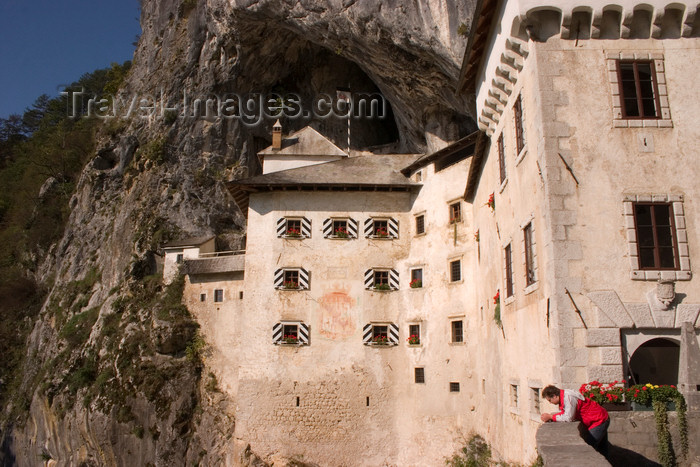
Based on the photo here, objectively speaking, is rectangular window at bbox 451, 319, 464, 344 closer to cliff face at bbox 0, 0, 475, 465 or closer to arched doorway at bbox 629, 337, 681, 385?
arched doorway at bbox 629, 337, 681, 385

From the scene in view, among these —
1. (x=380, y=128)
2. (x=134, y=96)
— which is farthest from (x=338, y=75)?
(x=134, y=96)

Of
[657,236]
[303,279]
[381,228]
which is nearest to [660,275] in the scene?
[657,236]

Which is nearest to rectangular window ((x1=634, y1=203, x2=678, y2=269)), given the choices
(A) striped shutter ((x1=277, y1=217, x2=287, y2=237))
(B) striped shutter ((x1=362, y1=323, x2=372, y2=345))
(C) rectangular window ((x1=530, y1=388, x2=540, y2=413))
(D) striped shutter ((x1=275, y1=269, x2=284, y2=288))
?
(C) rectangular window ((x1=530, y1=388, x2=540, y2=413))

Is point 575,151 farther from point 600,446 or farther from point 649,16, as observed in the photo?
point 600,446

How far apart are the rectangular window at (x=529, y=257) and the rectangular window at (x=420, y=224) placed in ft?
39.3

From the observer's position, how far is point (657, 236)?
12047 millimetres

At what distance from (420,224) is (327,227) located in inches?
150

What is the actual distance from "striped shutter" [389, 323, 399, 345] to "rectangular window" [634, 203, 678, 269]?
541 inches

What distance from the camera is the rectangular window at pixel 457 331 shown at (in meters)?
23.5

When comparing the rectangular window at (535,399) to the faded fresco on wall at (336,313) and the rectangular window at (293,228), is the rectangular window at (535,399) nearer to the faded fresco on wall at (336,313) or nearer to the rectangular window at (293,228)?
the faded fresco on wall at (336,313)

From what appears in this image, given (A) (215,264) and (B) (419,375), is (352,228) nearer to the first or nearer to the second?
(B) (419,375)

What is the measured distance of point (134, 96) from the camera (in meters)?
43.9

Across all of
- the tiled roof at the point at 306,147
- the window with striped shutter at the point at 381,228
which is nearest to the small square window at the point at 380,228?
the window with striped shutter at the point at 381,228

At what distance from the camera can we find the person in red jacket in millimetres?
8109
